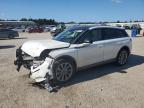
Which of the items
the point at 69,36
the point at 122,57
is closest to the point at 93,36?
the point at 69,36

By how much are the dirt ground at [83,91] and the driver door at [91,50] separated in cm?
54

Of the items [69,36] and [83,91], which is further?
[69,36]

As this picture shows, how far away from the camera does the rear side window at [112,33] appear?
27.0ft

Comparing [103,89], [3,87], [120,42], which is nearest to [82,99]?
[103,89]

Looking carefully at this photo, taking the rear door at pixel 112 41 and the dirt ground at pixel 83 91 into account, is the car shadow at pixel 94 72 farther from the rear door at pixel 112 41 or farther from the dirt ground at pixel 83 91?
the rear door at pixel 112 41

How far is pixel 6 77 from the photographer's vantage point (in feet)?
24.2

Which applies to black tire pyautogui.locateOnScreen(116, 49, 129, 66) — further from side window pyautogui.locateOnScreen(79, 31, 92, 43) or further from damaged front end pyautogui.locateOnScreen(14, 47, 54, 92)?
damaged front end pyautogui.locateOnScreen(14, 47, 54, 92)

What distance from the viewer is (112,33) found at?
28.3ft

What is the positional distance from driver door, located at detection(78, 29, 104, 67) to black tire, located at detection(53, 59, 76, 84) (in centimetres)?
44

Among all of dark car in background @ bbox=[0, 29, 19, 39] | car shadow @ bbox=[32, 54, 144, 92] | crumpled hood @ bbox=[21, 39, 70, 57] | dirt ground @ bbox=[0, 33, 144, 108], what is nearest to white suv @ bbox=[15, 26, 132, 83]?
crumpled hood @ bbox=[21, 39, 70, 57]

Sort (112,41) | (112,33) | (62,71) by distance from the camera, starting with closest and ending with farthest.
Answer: (62,71) < (112,41) < (112,33)

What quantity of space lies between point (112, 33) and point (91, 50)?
168 centimetres

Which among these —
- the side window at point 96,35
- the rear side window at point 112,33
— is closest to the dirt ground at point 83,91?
the side window at point 96,35

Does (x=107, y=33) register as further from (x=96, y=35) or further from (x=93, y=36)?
(x=93, y=36)
